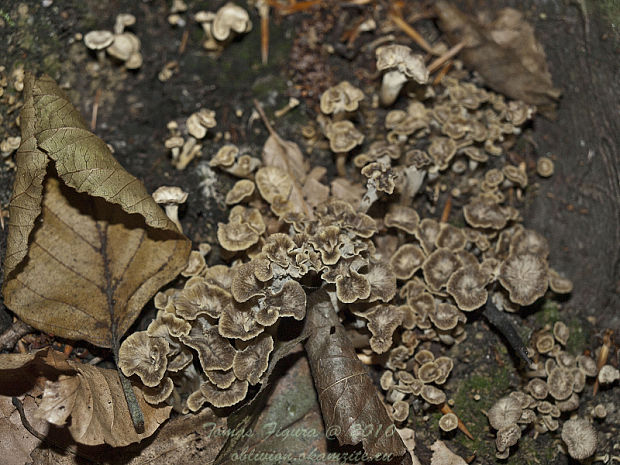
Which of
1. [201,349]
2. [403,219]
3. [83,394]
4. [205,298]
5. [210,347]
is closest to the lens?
[83,394]

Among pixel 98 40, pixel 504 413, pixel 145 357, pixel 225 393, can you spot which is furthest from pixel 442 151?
pixel 98 40

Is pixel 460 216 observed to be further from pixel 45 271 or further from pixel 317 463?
pixel 45 271

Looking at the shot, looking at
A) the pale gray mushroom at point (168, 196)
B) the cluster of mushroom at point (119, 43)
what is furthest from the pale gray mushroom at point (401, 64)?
the cluster of mushroom at point (119, 43)

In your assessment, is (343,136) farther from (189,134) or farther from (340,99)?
(189,134)

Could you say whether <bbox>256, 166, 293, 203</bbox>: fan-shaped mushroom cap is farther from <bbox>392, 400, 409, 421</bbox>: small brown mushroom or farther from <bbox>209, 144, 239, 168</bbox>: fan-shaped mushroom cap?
<bbox>392, 400, 409, 421</bbox>: small brown mushroom

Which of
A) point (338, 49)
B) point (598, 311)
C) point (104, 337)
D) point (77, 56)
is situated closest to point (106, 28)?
point (77, 56)

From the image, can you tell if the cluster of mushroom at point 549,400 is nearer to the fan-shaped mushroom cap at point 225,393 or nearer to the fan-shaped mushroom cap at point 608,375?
the fan-shaped mushroom cap at point 608,375
